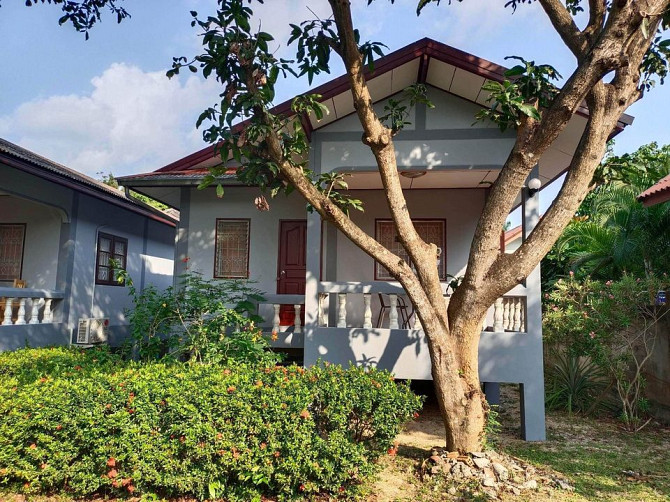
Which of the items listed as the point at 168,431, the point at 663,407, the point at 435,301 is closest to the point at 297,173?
the point at 435,301

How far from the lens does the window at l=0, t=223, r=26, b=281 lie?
1043cm

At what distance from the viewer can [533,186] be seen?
7.00m

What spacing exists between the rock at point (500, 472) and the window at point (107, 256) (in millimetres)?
8973

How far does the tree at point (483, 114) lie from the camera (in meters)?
4.96

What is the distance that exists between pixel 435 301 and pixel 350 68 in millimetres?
2729

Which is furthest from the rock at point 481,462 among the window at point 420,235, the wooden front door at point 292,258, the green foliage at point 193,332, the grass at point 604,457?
the wooden front door at point 292,258

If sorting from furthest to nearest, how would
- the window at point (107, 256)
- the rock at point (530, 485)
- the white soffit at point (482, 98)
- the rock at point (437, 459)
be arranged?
the window at point (107, 256) < the white soffit at point (482, 98) < the rock at point (437, 459) < the rock at point (530, 485)

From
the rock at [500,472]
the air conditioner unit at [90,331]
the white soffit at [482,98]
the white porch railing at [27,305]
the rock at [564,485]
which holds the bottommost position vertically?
the rock at [564,485]

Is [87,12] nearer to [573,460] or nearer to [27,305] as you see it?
[27,305]

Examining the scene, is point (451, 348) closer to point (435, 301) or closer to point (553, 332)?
point (435, 301)

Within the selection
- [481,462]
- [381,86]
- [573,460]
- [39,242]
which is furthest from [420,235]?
[39,242]

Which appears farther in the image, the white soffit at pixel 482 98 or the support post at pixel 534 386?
the white soffit at pixel 482 98

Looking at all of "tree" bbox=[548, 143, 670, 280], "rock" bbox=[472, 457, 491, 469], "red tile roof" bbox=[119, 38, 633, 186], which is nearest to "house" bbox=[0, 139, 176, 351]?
"red tile roof" bbox=[119, 38, 633, 186]

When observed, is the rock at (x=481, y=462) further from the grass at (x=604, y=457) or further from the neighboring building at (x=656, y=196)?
the neighboring building at (x=656, y=196)
